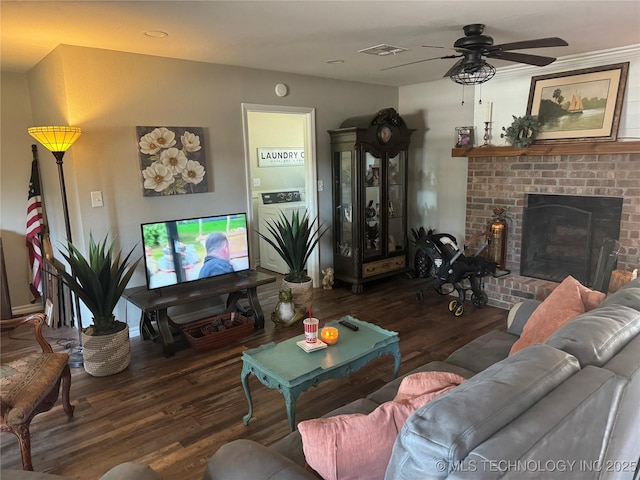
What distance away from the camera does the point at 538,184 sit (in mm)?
4301

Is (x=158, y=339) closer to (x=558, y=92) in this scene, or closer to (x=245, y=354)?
(x=245, y=354)

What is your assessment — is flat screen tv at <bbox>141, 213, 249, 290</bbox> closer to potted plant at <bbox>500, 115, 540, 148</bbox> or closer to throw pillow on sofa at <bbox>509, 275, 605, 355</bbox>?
throw pillow on sofa at <bbox>509, 275, 605, 355</bbox>

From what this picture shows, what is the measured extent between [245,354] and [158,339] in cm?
153

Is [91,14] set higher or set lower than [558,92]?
higher

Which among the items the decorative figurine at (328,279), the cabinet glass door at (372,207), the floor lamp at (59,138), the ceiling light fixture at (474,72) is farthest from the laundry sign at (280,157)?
the ceiling light fixture at (474,72)

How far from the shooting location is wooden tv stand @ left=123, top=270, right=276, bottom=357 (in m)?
3.42

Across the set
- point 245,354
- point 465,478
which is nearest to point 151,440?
point 245,354

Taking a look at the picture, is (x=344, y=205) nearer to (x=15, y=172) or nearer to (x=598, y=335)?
(x=15, y=172)

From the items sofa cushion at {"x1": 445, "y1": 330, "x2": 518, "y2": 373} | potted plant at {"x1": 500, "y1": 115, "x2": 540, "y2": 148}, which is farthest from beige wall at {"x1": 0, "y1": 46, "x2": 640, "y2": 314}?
sofa cushion at {"x1": 445, "y1": 330, "x2": 518, "y2": 373}

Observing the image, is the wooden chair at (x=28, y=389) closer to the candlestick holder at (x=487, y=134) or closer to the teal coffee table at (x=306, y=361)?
the teal coffee table at (x=306, y=361)

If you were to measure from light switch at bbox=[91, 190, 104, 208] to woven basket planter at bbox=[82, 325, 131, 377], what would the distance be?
3.39ft

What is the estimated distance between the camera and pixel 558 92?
163 inches

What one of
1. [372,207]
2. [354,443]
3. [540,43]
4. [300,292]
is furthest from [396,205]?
[354,443]

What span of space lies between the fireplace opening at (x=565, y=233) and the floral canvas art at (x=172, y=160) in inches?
128
